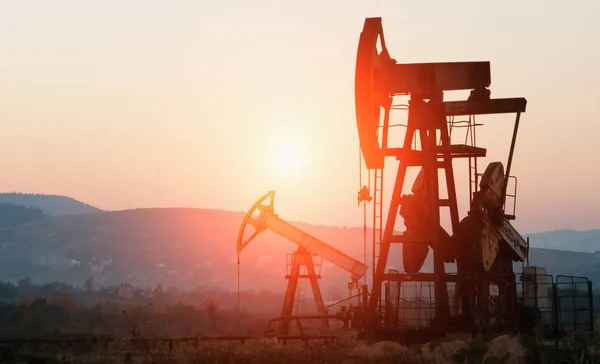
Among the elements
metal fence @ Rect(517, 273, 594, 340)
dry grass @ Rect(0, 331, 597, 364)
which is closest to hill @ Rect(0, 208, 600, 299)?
metal fence @ Rect(517, 273, 594, 340)

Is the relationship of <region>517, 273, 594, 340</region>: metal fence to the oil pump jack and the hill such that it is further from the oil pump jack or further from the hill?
the hill

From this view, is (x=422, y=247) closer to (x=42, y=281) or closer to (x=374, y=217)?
(x=374, y=217)

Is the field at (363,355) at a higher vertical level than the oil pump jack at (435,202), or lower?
lower

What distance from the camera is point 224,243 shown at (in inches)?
7249

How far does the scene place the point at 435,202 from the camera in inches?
742

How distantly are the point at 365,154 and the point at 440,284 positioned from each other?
313 centimetres

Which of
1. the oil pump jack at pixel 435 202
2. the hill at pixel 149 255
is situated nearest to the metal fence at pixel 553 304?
the oil pump jack at pixel 435 202

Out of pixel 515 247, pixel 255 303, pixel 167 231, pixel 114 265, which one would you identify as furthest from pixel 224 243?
pixel 515 247

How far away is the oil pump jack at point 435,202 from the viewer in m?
18.5

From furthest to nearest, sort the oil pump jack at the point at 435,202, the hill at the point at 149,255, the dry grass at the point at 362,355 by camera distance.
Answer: the hill at the point at 149,255 < the oil pump jack at the point at 435,202 < the dry grass at the point at 362,355

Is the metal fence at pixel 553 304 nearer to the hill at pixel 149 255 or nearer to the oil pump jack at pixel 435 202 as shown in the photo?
the oil pump jack at pixel 435 202

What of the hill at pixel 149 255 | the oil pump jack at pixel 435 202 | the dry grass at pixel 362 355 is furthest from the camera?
the hill at pixel 149 255

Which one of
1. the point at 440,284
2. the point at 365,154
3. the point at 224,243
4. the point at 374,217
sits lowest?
the point at 440,284

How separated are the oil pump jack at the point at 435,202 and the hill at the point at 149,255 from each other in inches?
4933
